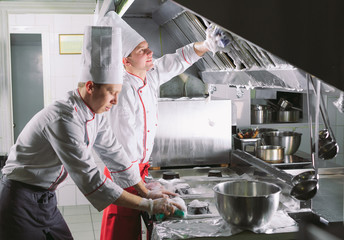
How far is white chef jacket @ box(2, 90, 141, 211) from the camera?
78.5 inches

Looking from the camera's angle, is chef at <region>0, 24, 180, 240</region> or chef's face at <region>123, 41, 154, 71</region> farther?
chef's face at <region>123, 41, 154, 71</region>

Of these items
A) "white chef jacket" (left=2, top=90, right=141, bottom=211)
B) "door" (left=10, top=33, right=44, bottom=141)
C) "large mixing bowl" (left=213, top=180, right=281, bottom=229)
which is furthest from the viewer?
"door" (left=10, top=33, right=44, bottom=141)

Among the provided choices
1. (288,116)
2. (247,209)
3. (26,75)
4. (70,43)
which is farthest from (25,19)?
(247,209)

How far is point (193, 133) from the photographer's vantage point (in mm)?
3490

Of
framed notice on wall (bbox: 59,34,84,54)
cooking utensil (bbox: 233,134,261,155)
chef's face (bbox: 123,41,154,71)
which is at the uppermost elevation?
Result: framed notice on wall (bbox: 59,34,84,54)

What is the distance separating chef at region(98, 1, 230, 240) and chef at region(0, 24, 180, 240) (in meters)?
0.44

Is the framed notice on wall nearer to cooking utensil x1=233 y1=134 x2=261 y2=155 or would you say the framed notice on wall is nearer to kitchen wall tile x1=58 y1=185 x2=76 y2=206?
kitchen wall tile x1=58 y1=185 x2=76 y2=206

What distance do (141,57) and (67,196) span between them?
134 inches

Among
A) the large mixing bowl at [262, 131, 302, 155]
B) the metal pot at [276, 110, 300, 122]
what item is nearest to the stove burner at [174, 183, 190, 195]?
the large mixing bowl at [262, 131, 302, 155]

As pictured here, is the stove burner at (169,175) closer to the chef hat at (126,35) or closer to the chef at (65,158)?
the chef at (65,158)

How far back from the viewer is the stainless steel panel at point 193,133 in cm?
344

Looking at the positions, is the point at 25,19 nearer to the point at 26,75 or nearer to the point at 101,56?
the point at 26,75

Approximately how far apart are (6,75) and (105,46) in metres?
3.62

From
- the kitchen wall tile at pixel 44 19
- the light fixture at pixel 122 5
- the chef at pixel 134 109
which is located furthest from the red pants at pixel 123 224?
the kitchen wall tile at pixel 44 19
